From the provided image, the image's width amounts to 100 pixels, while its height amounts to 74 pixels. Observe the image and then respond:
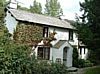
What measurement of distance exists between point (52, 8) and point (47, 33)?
55613 mm

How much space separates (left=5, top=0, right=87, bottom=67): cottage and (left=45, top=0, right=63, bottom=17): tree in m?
47.2

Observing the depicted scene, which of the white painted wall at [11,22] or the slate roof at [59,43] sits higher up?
the white painted wall at [11,22]

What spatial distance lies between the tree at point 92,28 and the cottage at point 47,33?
539 cm

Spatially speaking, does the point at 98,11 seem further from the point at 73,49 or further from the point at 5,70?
the point at 73,49

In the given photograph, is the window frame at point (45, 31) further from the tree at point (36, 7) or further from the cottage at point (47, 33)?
the tree at point (36, 7)

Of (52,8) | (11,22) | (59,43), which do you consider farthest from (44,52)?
(52,8)

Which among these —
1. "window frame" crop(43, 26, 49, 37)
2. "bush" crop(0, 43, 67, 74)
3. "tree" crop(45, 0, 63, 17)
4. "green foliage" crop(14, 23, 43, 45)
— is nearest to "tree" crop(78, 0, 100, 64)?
"bush" crop(0, 43, 67, 74)

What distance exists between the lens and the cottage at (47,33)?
105ft

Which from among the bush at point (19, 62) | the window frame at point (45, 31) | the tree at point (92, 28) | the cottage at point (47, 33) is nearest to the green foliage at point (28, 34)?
the cottage at point (47, 33)

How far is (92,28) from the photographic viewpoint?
86.8ft

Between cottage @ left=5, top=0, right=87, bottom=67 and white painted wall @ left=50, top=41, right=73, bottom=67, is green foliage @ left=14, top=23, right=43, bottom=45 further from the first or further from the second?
white painted wall @ left=50, top=41, right=73, bottom=67

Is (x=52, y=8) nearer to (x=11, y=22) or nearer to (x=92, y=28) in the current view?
(x=11, y=22)

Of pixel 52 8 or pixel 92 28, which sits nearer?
pixel 92 28

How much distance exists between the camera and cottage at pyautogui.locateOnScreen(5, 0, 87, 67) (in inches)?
1266
